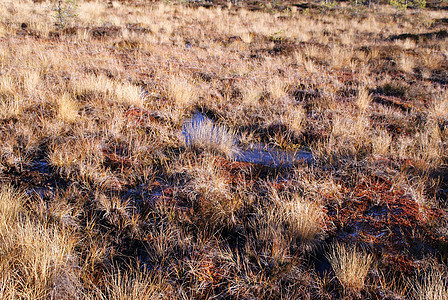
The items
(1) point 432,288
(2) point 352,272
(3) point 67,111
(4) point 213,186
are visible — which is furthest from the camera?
(3) point 67,111

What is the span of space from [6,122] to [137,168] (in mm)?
2493

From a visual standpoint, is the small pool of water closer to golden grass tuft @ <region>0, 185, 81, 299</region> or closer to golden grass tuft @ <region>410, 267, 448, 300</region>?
golden grass tuft @ <region>410, 267, 448, 300</region>

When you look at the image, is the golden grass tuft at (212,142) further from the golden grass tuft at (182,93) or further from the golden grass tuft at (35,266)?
the golden grass tuft at (35,266)

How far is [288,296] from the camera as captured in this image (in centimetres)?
221

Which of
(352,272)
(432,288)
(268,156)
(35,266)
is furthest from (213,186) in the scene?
(432,288)

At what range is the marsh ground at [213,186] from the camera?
89.3 inches

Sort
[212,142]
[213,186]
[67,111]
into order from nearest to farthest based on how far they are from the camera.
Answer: [213,186]
[212,142]
[67,111]

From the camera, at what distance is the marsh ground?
89.3 inches

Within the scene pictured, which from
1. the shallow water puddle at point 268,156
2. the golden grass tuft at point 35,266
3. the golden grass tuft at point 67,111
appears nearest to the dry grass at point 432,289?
the shallow water puddle at point 268,156

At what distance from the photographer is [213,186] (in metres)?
3.29

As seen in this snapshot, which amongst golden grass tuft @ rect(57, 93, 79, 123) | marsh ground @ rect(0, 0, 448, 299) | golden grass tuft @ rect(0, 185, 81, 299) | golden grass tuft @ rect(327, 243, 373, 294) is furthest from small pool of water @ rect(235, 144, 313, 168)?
golden grass tuft @ rect(57, 93, 79, 123)

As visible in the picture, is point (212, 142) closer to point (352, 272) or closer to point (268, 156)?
point (268, 156)

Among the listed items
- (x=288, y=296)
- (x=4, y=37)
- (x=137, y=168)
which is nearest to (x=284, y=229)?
(x=288, y=296)

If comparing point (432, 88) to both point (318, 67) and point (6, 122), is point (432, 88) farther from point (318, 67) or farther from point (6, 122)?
point (6, 122)
